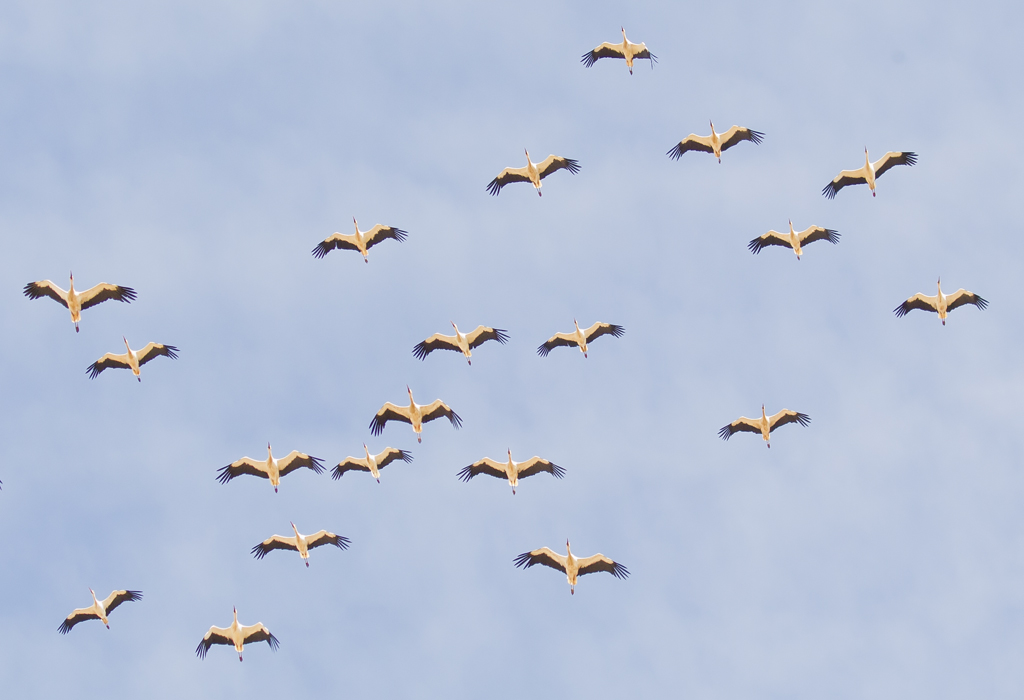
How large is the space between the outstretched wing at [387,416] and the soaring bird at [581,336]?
6.39 meters

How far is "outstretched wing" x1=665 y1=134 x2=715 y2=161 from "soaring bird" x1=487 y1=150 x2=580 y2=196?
14.6 ft

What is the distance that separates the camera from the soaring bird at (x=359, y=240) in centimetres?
4772

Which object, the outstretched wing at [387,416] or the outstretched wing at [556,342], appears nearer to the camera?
the outstretched wing at [387,416]

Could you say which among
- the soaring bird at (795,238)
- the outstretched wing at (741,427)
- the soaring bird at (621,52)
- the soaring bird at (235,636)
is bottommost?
the soaring bird at (235,636)

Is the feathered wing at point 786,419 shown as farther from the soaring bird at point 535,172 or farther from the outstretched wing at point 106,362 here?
the outstretched wing at point 106,362

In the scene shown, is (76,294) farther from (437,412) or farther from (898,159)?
(898,159)

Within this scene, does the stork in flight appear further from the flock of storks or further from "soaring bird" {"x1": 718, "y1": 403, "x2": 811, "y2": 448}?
"soaring bird" {"x1": 718, "y1": 403, "x2": 811, "y2": 448}

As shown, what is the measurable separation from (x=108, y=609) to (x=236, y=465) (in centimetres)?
735

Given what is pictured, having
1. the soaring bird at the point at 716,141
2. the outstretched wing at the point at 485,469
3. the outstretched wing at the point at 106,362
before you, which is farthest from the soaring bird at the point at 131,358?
the soaring bird at the point at 716,141

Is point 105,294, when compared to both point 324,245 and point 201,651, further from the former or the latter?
point 201,651

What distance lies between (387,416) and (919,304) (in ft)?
71.4

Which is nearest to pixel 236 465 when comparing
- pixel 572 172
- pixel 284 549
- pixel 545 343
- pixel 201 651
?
pixel 284 549

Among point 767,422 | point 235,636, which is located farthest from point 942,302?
point 235,636

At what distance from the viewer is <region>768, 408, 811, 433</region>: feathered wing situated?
4766 centimetres
